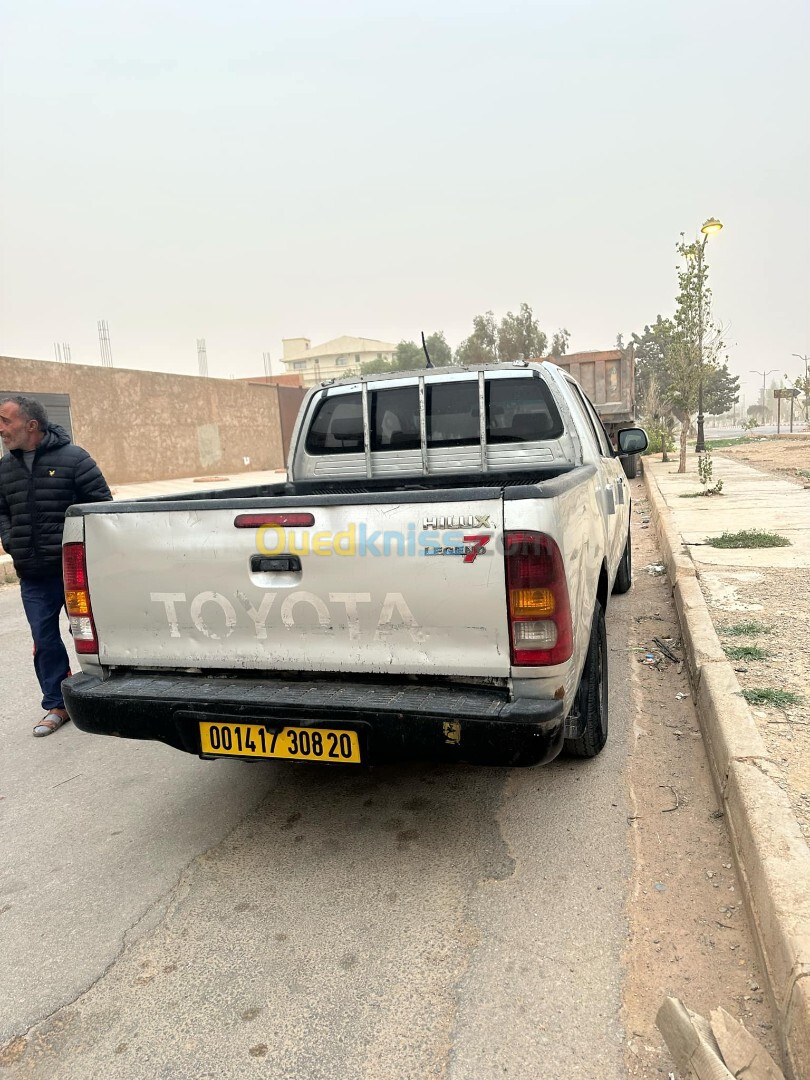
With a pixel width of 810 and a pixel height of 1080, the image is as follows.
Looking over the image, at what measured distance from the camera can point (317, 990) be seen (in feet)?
6.87

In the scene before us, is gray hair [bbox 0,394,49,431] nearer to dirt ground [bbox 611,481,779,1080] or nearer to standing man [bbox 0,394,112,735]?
standing man [bbox 0,394,112,735]

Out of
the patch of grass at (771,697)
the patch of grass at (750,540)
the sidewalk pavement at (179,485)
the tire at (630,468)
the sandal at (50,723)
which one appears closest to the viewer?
the patch of grass at (771,697)

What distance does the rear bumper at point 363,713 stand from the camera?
7.68ft

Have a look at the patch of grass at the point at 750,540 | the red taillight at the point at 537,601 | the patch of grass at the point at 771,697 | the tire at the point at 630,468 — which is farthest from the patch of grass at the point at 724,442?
the red taillight at the point at 537,601

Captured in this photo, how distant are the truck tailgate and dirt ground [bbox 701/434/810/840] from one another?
1.41m

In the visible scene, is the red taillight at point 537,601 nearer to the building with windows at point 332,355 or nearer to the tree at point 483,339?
the tree at point 483,339

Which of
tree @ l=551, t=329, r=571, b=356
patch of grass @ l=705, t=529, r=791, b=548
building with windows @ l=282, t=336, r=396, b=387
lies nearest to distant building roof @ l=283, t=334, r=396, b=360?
building with windows @ l=282, t=336, r=396, b=387

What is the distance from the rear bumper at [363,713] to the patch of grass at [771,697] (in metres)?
1.66

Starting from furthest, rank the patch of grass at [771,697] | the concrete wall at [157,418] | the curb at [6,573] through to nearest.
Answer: the concrete wall at [157,418] → the curb at [6,573] → the patch of grass at [771,697]

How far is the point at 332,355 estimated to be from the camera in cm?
11588

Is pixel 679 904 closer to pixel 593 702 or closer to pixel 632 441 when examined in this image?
pixel 593 702

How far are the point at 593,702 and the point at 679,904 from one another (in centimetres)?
105

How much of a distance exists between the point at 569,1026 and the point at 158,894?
1.48m

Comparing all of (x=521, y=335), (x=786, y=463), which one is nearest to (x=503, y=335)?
(x=521, y=335)
